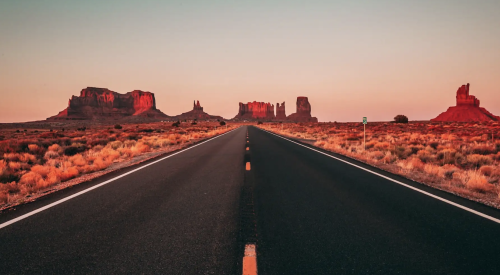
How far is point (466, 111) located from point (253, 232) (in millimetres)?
172836

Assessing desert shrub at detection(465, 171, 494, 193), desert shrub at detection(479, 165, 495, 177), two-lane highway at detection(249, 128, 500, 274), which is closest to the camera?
two-lane highway at detection(249, 128, 500, 274)

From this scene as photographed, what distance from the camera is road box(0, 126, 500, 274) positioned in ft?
9.87

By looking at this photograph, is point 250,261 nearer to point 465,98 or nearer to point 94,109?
point 465,98

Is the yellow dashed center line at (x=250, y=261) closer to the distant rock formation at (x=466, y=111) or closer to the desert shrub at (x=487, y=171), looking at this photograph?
the desert shrub at (x=487, y=171)

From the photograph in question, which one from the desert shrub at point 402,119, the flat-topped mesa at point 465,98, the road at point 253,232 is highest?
the flat-topped mesa at point 465,98

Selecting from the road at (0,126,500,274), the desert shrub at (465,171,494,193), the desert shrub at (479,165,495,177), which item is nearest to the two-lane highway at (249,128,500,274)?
the road at (0,126,500,274)

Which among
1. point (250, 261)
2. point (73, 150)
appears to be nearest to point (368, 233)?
point (250, 261)

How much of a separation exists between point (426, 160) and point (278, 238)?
40.2 ft

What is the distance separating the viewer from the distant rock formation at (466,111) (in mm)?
131925

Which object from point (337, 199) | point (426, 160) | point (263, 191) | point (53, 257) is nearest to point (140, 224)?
point (53, 257)

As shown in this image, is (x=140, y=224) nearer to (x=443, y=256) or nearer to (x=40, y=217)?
Result: (x=40, y=217)

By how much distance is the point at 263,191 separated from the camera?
253 inches

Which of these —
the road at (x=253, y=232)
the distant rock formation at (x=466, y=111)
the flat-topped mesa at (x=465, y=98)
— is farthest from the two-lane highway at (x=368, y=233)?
the flat-topped mesa at (x=465, y=98)

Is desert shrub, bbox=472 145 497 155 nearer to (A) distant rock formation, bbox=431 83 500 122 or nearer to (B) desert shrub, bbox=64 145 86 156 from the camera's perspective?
(B) desert shrub, bbox=64 145 86 156
